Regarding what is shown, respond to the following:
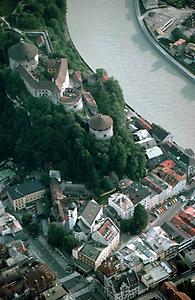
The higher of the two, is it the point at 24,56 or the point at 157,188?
the point at 24,56

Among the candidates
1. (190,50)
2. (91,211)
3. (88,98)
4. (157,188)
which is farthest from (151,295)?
(190,50)

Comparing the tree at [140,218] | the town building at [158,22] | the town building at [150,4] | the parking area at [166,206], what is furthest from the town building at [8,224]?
the town building at [150,4]

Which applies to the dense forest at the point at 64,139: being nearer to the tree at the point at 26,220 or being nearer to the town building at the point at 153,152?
the town building at the point at 153,152

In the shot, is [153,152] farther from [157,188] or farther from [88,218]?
[88,218]

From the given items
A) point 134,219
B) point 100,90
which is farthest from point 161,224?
point 100,90

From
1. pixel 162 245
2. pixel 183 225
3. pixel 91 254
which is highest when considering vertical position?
pixel 183 225
